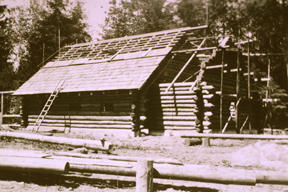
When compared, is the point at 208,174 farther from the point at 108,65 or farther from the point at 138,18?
the point at 138,18

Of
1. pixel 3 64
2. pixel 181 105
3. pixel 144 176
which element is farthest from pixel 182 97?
pixel 3 64

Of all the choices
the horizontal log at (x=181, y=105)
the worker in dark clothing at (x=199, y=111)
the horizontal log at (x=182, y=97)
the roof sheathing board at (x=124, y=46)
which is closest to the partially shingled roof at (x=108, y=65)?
the roof sheathing board at (x=124, y=46)

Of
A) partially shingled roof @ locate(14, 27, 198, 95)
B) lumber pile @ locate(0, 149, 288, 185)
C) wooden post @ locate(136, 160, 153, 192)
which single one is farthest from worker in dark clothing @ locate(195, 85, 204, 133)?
wooden post @ locate(136, 160, 153, 192)

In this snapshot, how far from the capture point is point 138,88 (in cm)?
1620

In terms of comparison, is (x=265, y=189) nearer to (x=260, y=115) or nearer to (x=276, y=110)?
(x=260, y=115)

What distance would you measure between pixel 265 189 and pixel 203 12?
2838 centimetres

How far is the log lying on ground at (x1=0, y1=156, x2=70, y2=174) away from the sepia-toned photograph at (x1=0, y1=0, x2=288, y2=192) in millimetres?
24

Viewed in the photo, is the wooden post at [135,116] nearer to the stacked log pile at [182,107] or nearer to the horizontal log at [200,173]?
the stacked log pile at [182,107]

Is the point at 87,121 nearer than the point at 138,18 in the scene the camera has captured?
Yes

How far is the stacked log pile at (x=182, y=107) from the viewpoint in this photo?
52.6 feet

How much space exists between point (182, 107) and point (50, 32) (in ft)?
106

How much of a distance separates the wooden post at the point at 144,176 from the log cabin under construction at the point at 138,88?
32.0 feet

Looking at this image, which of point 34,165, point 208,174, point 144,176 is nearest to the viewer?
point 144,176

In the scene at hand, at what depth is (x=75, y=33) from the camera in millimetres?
46188
